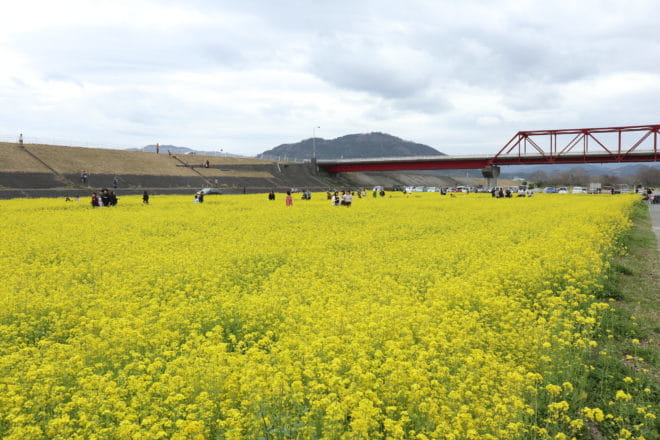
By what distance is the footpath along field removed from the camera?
4.65 meters

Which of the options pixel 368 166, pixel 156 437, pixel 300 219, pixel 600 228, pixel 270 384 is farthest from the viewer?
pixel 368 166

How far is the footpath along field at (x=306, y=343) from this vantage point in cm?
465

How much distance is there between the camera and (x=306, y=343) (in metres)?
6.55

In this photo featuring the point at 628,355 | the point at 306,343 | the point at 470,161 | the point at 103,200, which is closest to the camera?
the point at 628,355

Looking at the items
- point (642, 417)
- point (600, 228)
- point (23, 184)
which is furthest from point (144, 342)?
point (23, 184)

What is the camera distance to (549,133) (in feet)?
302

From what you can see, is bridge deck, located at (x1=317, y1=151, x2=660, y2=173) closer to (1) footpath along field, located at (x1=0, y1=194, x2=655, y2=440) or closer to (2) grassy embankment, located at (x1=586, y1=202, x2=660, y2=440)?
(1) footpath along field, located at (x1=0, y1=194, x2=655, y2=440)

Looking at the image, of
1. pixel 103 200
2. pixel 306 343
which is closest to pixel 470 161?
pixel 103 200

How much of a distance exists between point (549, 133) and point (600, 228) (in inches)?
3249

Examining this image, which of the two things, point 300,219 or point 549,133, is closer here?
point 300,219

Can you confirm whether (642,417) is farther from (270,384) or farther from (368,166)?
(368,166)

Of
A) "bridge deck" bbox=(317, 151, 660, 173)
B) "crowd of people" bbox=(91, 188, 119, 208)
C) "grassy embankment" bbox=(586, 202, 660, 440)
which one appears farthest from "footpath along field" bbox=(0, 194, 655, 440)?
"bridge deck" bbox=(317, 151, 660, 173)

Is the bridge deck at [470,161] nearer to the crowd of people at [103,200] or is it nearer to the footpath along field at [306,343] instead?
the crowd of people at [103,200]

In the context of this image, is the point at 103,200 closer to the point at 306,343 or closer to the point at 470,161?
the point at 306,343
